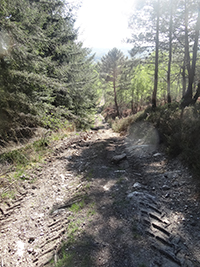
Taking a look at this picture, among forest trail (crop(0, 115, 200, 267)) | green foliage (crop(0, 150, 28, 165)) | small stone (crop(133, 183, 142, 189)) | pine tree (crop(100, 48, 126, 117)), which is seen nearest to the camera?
forest trail (crop(0, 115, 200, 267))

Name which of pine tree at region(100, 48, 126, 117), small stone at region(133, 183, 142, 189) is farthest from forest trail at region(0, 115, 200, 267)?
pine tree at region(100, 48, 126, 117)

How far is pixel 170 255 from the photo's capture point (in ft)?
7.55

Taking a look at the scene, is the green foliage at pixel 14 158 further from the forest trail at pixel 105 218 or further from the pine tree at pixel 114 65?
the pine tree at pixel 114 65

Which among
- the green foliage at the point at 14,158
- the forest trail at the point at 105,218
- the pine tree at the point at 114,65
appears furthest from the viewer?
the pine tree at the point at 114,65

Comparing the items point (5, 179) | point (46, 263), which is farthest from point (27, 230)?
point (5, 179)

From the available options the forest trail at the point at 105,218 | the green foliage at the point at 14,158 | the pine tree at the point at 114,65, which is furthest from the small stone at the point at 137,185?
the pine tree at the point at 114,65

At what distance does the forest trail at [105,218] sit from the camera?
7.91 ft

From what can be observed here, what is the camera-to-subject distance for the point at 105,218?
3186 millimetres

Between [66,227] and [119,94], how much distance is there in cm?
2915

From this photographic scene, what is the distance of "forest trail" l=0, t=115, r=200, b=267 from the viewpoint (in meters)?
2.41

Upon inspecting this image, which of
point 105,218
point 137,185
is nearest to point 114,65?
point 137,185

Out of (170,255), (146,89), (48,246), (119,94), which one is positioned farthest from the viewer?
(119,94)

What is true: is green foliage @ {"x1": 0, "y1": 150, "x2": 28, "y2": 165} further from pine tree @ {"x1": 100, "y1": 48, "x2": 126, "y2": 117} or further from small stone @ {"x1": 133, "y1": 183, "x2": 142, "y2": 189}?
pine tree @ {"x1": 100, "y1": 48, "x2": 126, "y2": 117}

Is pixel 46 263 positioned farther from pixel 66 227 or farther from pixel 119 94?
pixel 119 94
